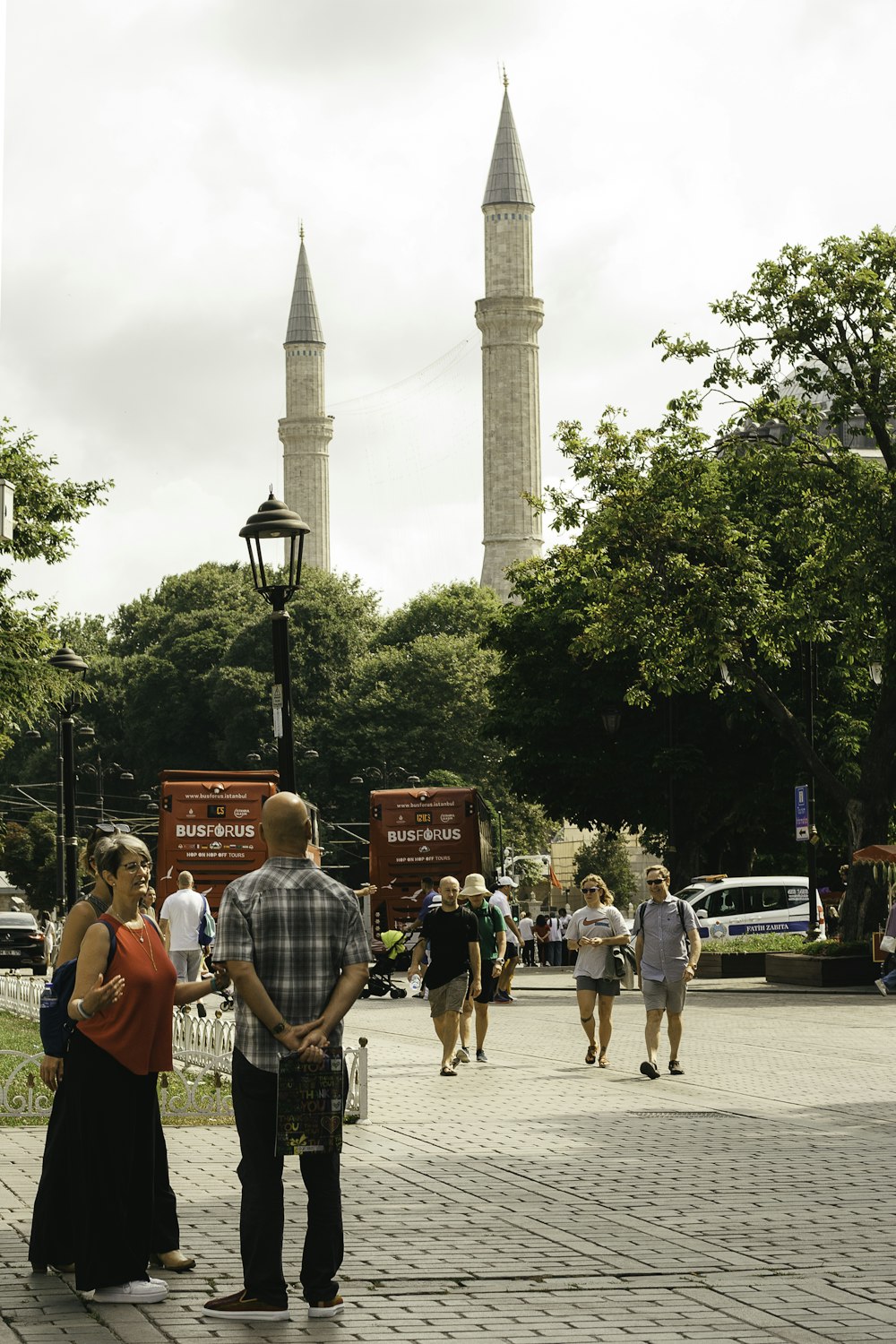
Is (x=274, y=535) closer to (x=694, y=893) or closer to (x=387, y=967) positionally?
(x=387, y=967)

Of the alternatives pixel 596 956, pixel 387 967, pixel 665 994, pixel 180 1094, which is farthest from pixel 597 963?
pixel 387 967

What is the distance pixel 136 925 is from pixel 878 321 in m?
24.0

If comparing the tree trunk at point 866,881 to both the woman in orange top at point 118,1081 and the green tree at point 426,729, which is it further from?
the green tree at point 426,729

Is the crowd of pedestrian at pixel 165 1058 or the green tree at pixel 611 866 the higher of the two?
the green tree at pixel 611 866

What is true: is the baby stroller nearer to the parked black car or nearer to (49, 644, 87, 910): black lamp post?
(49, 644, 87, 910): black lamp post

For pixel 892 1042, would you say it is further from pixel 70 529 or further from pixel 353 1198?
pixel 70 529

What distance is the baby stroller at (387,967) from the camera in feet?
96.4

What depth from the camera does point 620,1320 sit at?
632cm

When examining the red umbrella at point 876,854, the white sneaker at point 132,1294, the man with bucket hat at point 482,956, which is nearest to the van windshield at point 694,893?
the red umbrella at point 876,854

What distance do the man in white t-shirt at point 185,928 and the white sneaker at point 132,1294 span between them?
13.2 meters

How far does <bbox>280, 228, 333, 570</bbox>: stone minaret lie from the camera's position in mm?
124438

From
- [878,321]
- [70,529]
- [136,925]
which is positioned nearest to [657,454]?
[878,321]

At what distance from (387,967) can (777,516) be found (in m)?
9.11

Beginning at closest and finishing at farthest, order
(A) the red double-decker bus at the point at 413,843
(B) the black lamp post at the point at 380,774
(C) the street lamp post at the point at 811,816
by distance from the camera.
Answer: (C) the street lamp post at the point at 811,816 → (A) the red double-decker bus at the point at 413,843 → (B) the black lamp post at the point at 380,774
